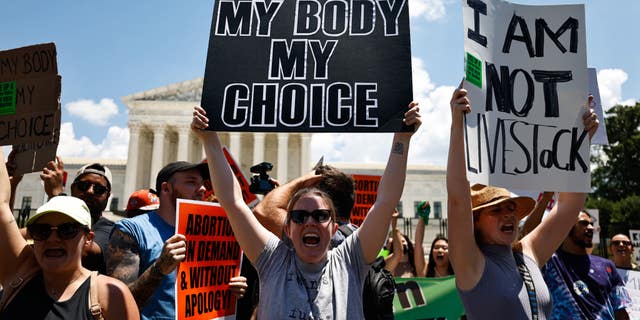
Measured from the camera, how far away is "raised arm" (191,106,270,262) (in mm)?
2369

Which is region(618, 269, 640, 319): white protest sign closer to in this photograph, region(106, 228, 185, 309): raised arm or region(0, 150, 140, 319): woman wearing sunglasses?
region(106, 228, 185, 309): raised arm

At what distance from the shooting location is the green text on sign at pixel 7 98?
3418mm

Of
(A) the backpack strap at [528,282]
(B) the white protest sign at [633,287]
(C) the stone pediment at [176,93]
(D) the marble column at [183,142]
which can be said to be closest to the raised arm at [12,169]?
(A) the backpack strap at [528,282]

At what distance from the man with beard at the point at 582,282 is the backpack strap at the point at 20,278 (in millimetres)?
3407

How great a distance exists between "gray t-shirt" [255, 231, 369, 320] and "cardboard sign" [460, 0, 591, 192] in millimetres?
824

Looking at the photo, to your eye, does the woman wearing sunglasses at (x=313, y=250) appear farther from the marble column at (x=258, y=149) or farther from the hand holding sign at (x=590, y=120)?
the marble column at (x=258, y=149)

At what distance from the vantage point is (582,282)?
3783 mm

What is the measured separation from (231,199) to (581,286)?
2.88 m

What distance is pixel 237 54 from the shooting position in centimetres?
277

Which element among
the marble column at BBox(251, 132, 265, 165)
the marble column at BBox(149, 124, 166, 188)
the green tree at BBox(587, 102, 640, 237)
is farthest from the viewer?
the marble column at BBox(251, 132, 265, 165)

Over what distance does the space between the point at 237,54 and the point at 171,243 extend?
3.62ft

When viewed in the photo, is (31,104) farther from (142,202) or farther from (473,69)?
(473,69)

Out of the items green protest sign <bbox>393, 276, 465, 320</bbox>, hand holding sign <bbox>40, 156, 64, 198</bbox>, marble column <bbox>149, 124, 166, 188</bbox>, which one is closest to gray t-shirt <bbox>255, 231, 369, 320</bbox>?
hand holding sign <bbox>40, 156, 64, 198</bbox>

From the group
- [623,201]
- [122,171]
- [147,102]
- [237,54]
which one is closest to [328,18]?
[237,54]
